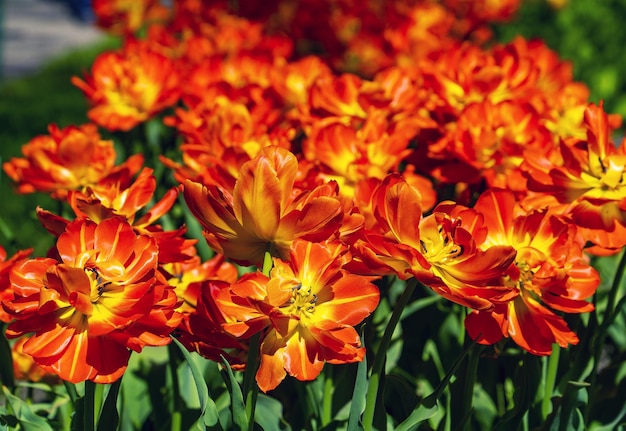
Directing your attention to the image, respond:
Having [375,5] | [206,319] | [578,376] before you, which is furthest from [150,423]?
[375,5]

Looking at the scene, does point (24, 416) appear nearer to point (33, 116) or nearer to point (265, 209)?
point (265, 209)

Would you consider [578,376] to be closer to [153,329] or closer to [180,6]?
[153,329]

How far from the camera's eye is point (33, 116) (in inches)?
207

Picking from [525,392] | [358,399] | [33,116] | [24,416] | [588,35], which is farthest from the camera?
[588,35]

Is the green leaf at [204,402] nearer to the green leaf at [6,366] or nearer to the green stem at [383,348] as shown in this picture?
the green stem at [383,348]

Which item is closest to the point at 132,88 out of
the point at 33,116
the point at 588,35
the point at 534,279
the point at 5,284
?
the point at 5,284

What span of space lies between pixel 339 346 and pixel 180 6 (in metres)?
2.91

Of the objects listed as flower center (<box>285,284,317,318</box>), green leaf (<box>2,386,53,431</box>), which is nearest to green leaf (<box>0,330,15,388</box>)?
green leaf (<box>2,386,53,431</box>)

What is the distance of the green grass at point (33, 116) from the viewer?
3.39m

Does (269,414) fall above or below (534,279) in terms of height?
below

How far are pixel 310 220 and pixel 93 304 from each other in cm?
29

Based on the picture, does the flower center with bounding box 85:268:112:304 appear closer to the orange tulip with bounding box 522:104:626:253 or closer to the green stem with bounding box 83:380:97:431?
the green stem with bounding box 83:380:97:431

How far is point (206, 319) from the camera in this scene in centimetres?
125

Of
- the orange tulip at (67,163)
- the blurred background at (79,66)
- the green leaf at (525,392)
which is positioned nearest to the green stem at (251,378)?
the green leaf at (525,392)
